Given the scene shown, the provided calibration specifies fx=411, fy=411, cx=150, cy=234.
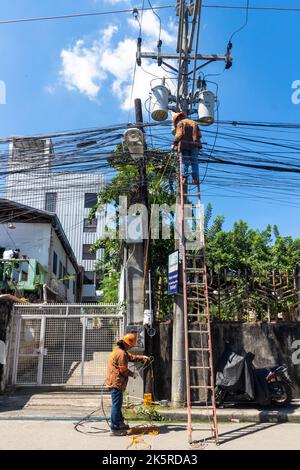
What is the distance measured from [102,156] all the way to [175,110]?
81.7 inches

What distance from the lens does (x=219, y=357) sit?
8.80 metres

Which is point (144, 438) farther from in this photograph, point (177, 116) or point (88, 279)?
Result: point (88, 279)

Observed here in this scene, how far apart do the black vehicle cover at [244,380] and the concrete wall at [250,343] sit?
2.91 ft

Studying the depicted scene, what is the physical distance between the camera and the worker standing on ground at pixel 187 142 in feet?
28.2

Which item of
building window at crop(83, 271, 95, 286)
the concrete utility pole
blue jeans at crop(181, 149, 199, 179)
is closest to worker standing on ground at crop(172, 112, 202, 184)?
blue jeans at crop(181, 149, 199, 179)

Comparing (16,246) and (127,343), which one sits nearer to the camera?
(127,343)

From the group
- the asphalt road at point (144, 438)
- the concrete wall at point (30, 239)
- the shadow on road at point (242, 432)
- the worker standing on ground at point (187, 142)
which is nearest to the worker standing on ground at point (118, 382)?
the asphalt road at point (144, 438)

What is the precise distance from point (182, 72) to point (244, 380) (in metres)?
6.69

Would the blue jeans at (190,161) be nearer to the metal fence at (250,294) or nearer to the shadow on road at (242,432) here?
the metal fence at (250,294)

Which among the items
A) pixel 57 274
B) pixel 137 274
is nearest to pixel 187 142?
pixel 137 274

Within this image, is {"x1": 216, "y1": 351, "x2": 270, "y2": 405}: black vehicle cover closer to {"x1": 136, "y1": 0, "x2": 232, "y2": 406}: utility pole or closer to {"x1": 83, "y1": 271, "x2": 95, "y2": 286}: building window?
{"x1": 136, "y1": 0, "x2": 232, "y2": 406}: utility pole

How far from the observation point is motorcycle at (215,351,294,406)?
789 centimetres
